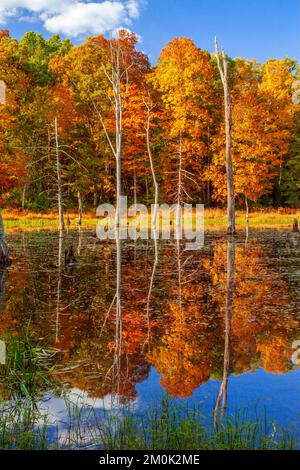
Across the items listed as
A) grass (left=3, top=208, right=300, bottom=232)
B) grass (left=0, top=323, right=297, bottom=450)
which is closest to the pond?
grass (left=0, top=323, right=297, bottom=450)

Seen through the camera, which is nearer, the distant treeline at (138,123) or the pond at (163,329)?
the pond at (163,329)

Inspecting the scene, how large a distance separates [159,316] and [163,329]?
905 mm

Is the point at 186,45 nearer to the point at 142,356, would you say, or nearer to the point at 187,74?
the point at 187,74

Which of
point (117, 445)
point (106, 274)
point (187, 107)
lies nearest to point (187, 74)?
point (187, 107)

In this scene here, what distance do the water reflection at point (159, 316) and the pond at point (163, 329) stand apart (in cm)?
2

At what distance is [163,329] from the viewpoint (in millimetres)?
7949

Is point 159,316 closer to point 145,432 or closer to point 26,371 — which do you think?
point 26,371

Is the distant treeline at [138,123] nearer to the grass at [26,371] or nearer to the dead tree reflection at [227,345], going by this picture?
the dead tree reflection at [227,345]

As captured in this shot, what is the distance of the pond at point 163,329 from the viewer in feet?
17.8

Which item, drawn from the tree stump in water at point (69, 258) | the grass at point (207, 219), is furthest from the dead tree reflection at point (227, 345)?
the grass at point (207, 219)

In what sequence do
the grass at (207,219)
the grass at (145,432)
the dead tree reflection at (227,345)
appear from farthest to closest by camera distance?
the grass at (207,219) < the dead tree reflection at (227,345) < the grass at (145,432)

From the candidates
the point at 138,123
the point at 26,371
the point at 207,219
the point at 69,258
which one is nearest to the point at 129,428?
the point at 26,371

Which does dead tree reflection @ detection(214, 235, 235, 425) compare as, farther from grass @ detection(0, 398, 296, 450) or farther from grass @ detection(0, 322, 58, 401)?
grass @ detection(0, 322, 58, 401)

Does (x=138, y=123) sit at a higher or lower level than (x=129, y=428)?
higher
